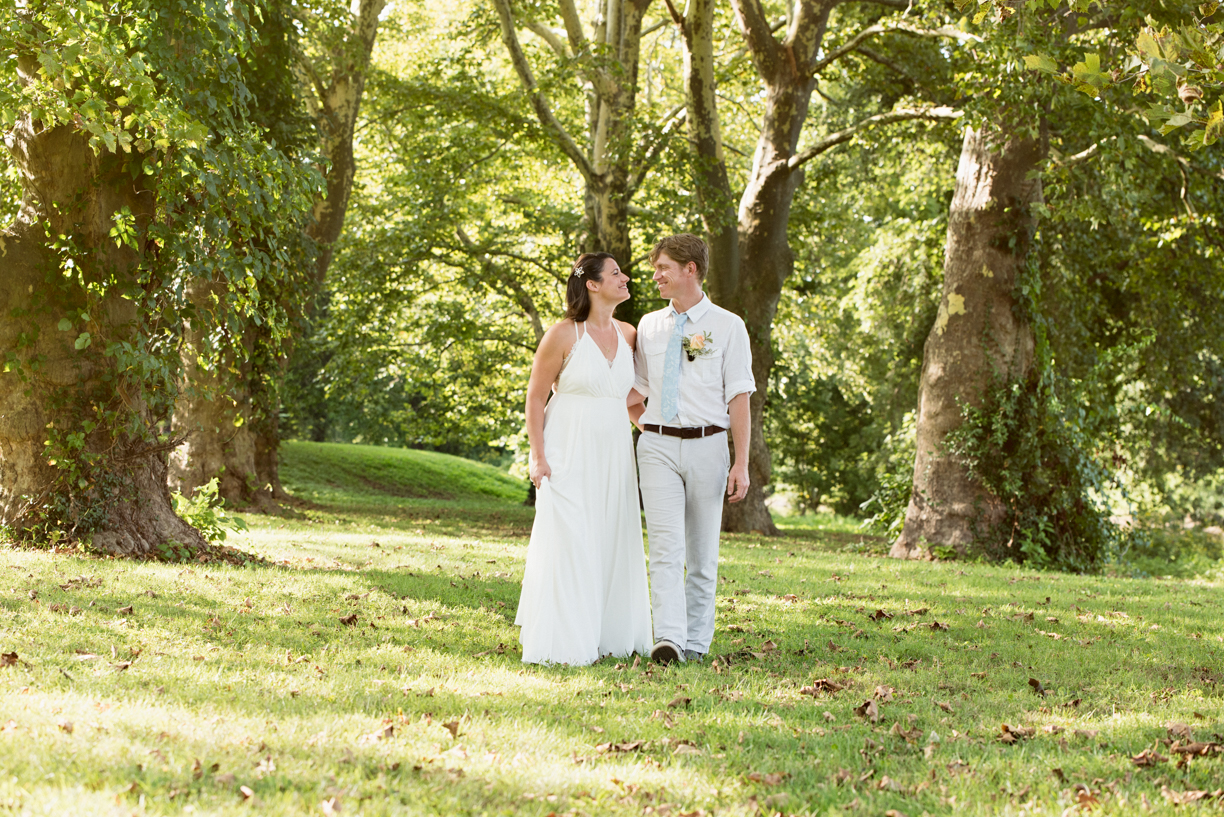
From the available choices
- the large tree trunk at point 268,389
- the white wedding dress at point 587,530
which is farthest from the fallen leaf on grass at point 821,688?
the large tree trunk at point 268,389

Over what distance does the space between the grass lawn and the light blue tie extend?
4.63 ft

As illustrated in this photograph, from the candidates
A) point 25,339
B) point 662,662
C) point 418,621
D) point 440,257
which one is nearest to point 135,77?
point 25,339

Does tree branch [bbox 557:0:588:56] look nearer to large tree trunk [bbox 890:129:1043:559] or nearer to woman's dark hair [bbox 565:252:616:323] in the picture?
large tree trunk [bbox 890:129:1043:559]

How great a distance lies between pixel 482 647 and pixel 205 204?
4.27 meters

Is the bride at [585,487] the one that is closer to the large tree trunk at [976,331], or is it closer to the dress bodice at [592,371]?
the dress bodice at [592,371]

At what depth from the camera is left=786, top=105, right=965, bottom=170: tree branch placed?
13.3 meters

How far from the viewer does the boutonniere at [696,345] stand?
5723 mm

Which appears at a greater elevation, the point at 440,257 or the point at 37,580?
the point at 440,257

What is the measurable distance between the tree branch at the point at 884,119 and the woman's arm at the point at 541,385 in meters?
8.25

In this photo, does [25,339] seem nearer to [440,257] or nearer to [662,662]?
[662,662]

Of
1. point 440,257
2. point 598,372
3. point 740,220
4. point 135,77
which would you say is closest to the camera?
point 598,372

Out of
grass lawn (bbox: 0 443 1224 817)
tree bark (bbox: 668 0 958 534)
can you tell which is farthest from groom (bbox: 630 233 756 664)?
tree bark (bbox: 668 0 958 534)

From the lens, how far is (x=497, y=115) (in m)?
17.9

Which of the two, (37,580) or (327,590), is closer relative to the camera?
(37,580)
